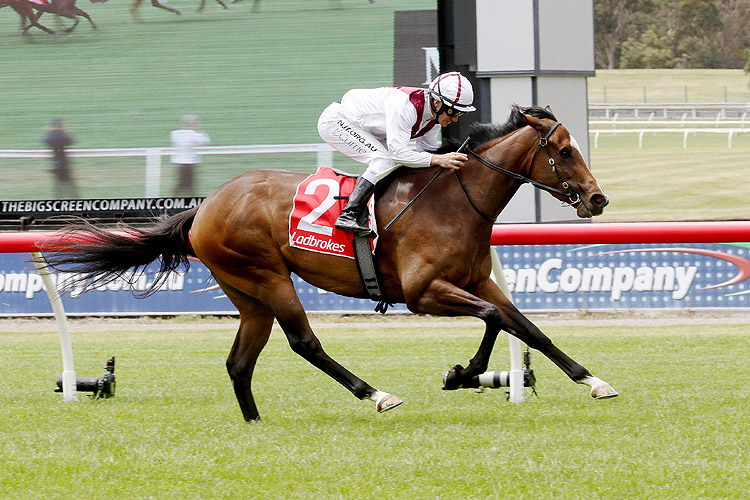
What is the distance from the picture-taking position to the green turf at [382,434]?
3.85 m

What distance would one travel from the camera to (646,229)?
5.26 metres

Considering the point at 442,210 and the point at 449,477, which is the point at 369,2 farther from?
the point at 449,477

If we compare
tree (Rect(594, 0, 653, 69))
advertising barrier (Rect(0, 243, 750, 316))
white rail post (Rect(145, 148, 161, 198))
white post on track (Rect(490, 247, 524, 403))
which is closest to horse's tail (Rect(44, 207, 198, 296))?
white post on track (Rect(490, 247, 524, 403))

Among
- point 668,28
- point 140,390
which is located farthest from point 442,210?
→ point 668,28

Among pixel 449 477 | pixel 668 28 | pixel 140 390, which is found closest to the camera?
pixel 449 477

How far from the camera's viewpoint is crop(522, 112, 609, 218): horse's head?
4906 millimetres

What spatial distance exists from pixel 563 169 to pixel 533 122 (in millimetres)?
275

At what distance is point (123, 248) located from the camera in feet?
18.2

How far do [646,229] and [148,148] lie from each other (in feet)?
20.9

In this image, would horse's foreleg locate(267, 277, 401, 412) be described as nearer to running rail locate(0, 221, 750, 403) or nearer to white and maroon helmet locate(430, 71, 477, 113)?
running rail locate(0, 221, 750, 403)

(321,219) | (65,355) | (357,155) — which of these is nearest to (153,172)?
(65,355)

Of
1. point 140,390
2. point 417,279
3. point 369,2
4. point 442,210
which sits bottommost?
point 140,390

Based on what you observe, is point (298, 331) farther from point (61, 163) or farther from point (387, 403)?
point (61, 163)

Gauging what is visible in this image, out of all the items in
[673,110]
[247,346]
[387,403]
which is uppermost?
[673,110]
